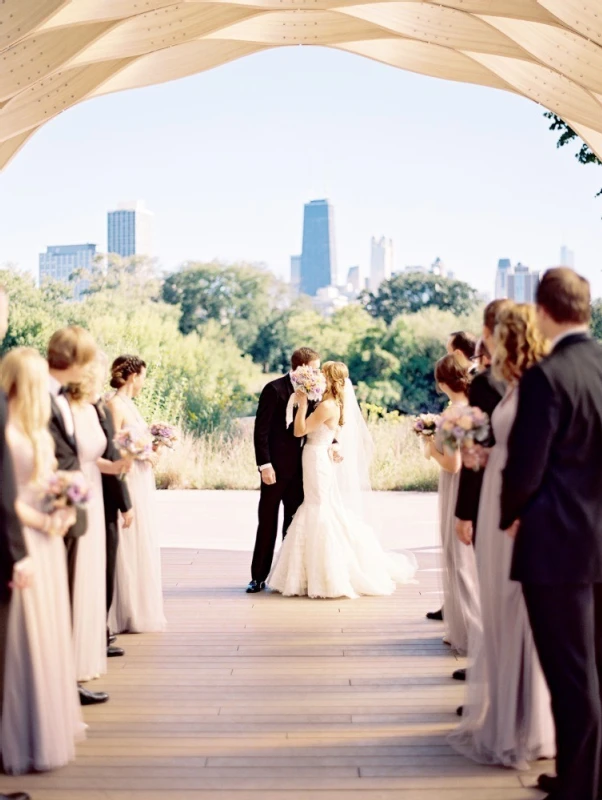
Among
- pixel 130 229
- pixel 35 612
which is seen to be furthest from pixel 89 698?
pixel 130 229

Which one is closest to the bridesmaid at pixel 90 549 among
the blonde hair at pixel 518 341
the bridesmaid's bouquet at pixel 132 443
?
the bridesmaid's bouquet at pixel 132 443

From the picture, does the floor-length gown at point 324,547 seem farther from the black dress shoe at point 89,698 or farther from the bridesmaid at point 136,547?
the black dress shoe at point 89,698

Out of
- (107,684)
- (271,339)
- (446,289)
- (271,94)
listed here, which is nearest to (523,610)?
(107,684)

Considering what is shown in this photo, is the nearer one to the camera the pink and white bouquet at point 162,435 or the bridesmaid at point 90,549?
the bridesmaid at point 90,549

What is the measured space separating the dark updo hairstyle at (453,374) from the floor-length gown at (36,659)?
10.3 feet

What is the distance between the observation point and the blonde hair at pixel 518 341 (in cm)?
511

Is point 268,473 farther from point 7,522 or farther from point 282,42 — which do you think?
point 282,42

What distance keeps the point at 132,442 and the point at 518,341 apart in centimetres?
297

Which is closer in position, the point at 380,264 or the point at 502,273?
the point at 502,273

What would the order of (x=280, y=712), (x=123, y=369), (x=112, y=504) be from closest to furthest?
(x=280, y=712), (x=112, y=504), (x=123, y=369)

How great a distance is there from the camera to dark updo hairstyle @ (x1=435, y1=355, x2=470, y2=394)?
24.4 feet

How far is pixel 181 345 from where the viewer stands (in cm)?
3105

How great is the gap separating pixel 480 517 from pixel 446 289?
64.0 meters

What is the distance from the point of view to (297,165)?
12044 cm
